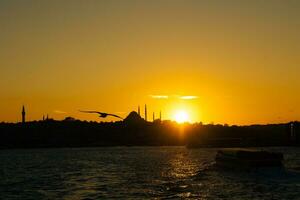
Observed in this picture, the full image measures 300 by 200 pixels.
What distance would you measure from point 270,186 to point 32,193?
69.3 ft

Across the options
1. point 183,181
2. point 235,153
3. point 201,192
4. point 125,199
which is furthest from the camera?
point 235,153

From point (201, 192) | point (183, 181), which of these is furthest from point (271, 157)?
point (201, 192)

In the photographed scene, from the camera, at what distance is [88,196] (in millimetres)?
49219

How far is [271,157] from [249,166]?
314 cm

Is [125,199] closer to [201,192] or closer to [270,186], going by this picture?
[201,192]

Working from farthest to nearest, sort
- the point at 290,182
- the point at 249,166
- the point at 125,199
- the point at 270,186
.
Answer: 1. the point at 249,166
2. the point at 290,182
3. the point at 270,186
4. the point at 125,199

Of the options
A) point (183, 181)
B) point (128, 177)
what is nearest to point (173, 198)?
point (183, 181)

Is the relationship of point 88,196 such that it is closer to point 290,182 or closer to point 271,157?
point 290,182

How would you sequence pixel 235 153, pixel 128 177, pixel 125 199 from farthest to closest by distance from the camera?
pixel 235 153
pixel 128 177
pixel 125 199

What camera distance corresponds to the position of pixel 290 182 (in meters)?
58.6

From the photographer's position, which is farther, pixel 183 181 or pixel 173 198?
pixel 183 181

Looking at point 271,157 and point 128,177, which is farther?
point 271,157

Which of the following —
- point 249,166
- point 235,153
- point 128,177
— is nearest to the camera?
point 128,177

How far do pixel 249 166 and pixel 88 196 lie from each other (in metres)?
33.7
